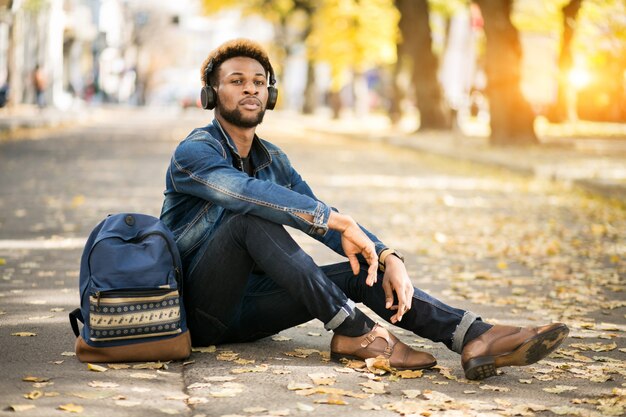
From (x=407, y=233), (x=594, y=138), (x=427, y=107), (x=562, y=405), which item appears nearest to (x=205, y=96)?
(x=562, y=405)

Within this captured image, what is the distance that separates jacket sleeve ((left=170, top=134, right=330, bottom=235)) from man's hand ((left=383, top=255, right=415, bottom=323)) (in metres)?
0.35

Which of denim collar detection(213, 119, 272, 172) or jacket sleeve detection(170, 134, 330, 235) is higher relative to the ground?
denim collar detection(213, 119, 272, 172)

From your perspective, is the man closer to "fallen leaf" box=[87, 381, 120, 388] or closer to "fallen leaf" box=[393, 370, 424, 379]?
"fallen leaf" box=[393, 370, 424, 379]

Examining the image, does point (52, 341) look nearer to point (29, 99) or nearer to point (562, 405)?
point (562, 405)

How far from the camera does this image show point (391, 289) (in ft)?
16.5

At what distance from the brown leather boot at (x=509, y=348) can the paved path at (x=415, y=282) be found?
3.7 inches

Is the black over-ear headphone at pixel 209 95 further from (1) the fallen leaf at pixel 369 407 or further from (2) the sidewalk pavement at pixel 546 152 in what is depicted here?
(2) the sidewalk pavement at pixel 546 152

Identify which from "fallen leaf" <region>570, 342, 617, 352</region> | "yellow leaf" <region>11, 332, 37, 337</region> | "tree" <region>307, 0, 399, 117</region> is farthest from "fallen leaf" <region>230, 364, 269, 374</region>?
"tree" <region>307, 0, 399, 117</region>

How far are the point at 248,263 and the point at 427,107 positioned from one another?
98.4 feet

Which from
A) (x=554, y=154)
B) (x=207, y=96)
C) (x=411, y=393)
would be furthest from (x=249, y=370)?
(x=554, y=154)

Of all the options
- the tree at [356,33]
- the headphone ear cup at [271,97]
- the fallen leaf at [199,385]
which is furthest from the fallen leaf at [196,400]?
the tree at [356,33]

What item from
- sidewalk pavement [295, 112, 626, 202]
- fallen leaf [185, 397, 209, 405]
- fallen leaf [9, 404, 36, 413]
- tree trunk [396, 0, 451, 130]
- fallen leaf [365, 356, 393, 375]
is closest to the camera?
fallen leaf [9, 404, 36, 413]

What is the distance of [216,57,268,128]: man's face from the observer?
5297 mm

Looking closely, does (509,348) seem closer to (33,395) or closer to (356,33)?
(33,395)
